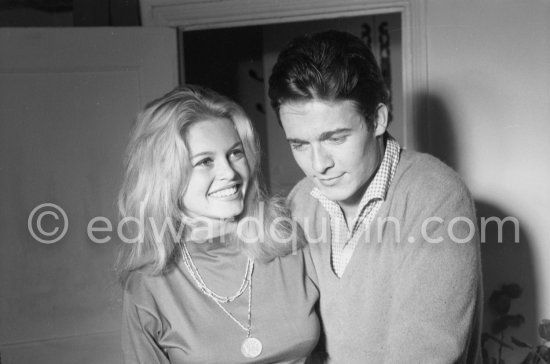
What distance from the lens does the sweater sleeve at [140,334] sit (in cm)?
155

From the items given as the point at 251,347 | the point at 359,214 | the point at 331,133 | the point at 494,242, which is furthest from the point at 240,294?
the point at 494,242

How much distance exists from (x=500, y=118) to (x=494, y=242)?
530 mm

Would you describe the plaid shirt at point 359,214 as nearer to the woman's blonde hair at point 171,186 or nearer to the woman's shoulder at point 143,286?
the woman's blonde hair at point 171,186

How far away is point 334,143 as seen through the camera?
1.56 m

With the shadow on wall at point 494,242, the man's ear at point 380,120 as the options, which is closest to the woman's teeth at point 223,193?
the man's ear at point 380,120

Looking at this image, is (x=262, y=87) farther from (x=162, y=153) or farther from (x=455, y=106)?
(x=162, y=153)

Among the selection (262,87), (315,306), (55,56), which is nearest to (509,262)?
(315,306)

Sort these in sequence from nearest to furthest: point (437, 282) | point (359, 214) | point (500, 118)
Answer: point (437, 282)
point (359, 214)
point (500, 118)

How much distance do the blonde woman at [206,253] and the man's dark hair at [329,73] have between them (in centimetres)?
21

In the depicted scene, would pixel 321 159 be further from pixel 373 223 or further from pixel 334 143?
pixel 373 223

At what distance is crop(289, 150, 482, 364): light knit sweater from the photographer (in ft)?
4.50

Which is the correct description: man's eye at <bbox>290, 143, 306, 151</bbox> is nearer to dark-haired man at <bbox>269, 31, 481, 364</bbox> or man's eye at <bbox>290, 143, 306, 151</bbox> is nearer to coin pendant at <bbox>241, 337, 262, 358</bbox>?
dark-haired man at <bbox>269, 31, 481, 364</bbox>

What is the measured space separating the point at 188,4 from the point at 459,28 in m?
1.21

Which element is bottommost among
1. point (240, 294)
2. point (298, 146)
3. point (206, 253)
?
point (240, 294)
